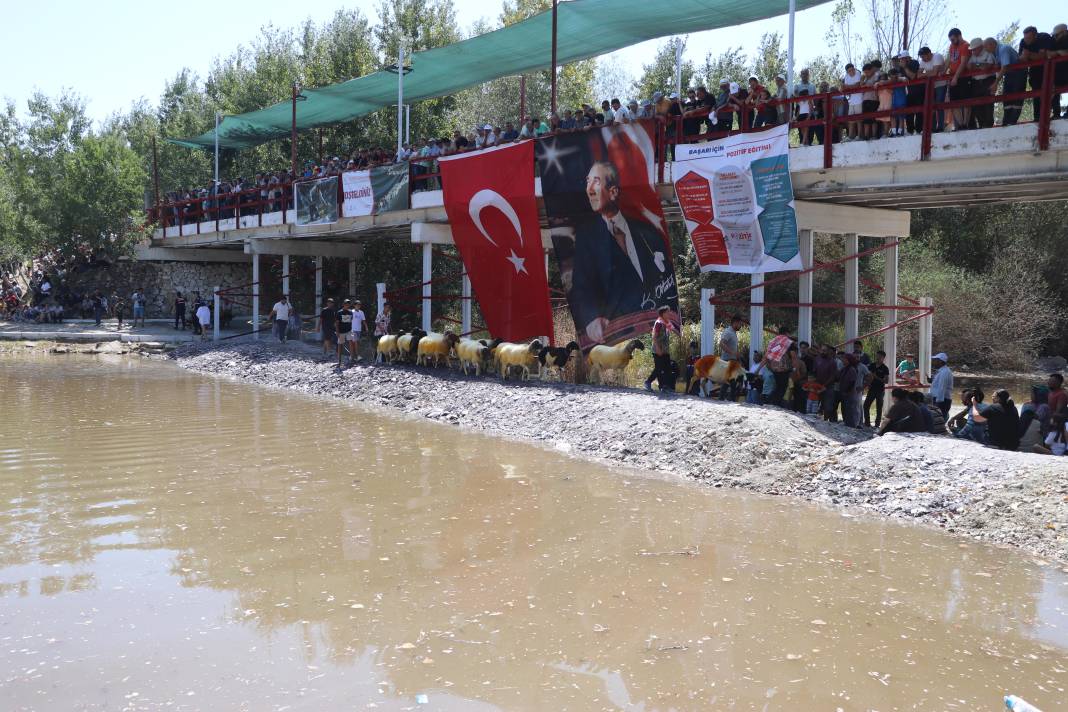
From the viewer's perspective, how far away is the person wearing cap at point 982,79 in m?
12.0

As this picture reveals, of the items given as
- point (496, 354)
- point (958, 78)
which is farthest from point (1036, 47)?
point (496, 354)

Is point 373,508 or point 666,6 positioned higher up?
point 666,6

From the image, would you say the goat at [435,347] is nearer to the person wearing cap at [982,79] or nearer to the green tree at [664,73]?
the person wearing cap at [982,79]

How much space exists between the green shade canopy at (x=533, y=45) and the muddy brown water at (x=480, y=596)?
9.37 meters

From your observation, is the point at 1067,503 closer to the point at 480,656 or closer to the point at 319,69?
the point at 480,656

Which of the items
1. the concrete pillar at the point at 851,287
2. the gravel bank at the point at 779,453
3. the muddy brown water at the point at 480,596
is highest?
the concrete pillar at the point at 851,287

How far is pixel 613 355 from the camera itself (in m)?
17.0

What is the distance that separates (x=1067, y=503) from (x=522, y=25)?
45.9ft

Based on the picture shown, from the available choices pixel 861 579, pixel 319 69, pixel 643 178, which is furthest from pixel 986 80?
pixel 319 69

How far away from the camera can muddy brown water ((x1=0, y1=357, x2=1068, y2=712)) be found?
6000 mm

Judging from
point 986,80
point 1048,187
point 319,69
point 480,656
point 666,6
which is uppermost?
point 319,69

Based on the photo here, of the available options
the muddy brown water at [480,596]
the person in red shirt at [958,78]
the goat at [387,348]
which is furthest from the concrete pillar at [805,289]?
the goat at [387,348]

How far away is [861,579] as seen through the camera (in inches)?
322

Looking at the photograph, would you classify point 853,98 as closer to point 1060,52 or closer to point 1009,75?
point 1009,75
